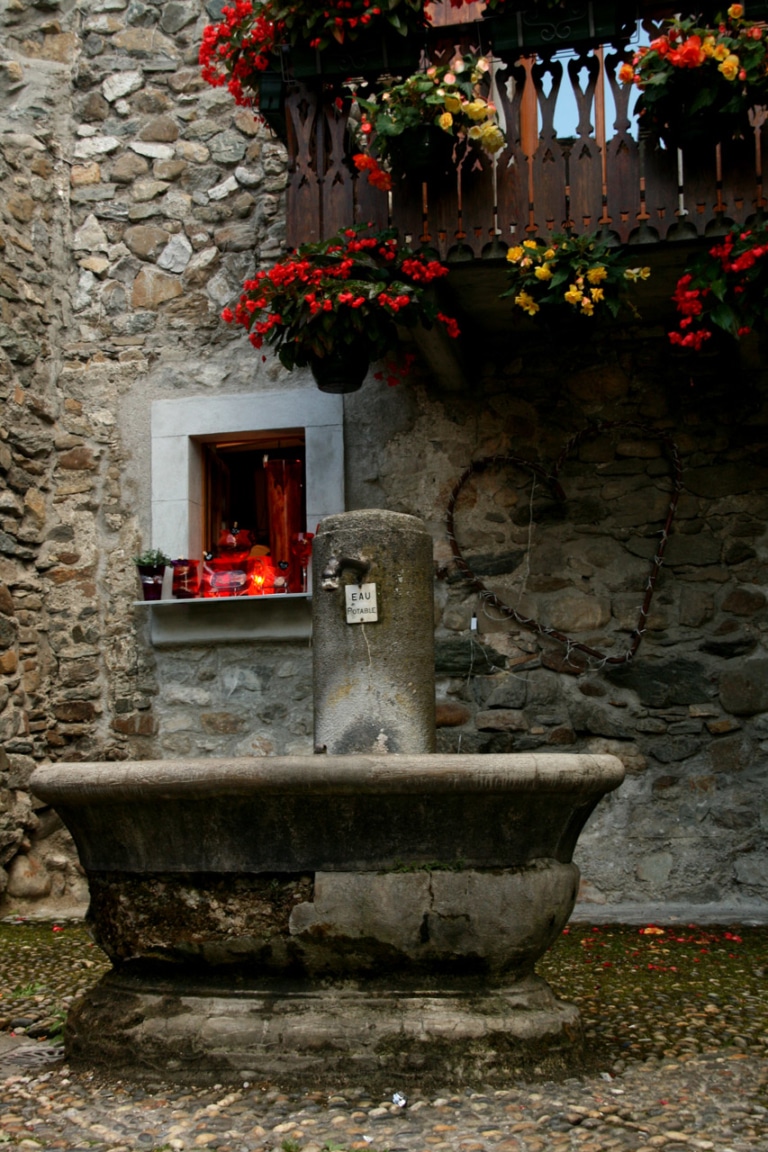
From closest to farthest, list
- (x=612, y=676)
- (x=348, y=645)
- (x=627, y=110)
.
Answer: (x=348, y=645) < (x=627, y=110) < (x=612, y=676)

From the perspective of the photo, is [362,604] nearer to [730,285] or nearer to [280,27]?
[730,285]


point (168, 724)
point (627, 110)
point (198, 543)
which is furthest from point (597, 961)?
point (627, 110)

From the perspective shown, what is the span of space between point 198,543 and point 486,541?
1.56 m

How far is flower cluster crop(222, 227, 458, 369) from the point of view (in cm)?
520

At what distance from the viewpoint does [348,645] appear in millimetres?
3779

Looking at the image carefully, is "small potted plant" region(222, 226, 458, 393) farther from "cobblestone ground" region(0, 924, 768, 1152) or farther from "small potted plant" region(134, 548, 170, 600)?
"cobblestone ground" region(0, 924, 768, 1152)

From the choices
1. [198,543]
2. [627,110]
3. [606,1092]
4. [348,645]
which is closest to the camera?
[606,1092]

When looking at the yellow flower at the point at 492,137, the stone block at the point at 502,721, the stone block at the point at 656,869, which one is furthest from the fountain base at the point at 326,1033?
the yellow flower at the point at 492,137

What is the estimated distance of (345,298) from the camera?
5.18m

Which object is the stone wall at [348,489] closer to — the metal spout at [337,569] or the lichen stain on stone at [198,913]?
the metal spout at [337,569]

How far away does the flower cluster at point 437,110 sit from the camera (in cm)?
508

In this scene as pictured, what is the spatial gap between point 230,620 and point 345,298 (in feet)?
6.11

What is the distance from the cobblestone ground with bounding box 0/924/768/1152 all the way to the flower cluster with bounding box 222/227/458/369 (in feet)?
9.81

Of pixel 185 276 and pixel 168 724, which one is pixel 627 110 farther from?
pixel 168 724
